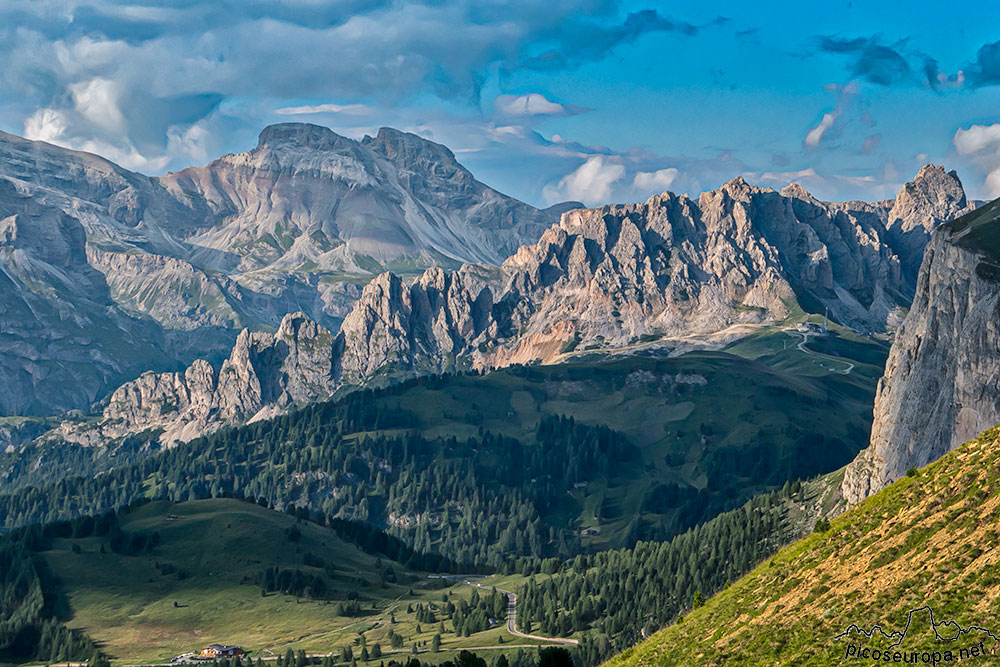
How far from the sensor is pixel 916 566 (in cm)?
7706

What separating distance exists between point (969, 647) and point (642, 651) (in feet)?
118

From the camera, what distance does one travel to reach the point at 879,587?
7775 cm

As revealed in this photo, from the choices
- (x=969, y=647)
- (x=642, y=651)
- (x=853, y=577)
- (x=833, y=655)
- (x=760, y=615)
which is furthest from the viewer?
(x=642, y=651)

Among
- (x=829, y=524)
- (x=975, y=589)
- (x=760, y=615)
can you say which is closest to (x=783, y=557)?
(x=829, y=524)

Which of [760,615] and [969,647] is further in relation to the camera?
[760,615]

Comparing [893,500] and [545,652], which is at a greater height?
[893,500]

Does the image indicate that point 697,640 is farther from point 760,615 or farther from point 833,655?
point 833,655

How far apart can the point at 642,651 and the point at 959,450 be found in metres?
31.6

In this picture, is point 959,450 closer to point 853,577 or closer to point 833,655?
point 853,577

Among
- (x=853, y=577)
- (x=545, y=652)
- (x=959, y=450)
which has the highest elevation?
(x=959, y=450)

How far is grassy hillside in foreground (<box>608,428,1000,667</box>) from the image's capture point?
70.8 m

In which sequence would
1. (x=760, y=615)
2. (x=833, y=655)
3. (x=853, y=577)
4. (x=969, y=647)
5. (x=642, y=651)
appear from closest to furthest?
1. (x=969, y=647)
2. (x=833, y=655)
3. (x=853, y=577)
4. (x=760, y=615)
5. (x=642, y=651)

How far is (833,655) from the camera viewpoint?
74.2m

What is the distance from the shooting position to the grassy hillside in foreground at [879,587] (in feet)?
232
